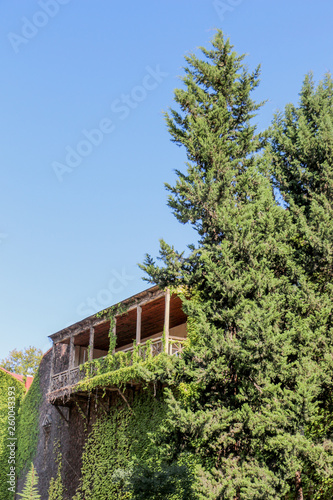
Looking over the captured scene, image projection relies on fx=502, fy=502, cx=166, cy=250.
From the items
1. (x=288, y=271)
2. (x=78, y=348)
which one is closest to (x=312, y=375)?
(x=288, y=271)

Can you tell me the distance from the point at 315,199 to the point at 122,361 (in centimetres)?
824

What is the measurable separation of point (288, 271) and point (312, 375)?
2792mm

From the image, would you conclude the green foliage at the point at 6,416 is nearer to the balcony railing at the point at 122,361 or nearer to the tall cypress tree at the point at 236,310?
the balcony railing at the point at 122,361

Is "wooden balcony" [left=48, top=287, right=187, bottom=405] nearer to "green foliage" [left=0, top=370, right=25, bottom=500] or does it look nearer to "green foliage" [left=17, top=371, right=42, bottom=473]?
"green foliage" [left=17, top=371, right=42, bottom=473]

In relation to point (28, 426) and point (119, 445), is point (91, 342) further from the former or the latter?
point (28, 426)

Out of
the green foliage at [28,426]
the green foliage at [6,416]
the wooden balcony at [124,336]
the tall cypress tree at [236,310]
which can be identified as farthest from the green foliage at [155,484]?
the green foliage at [6,416]

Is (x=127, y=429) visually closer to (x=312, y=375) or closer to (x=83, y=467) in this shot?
(x=83, y=467)

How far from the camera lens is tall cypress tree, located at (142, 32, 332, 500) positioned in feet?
33.0

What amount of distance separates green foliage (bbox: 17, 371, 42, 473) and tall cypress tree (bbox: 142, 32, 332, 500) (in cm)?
1452

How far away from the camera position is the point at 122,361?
16859mm

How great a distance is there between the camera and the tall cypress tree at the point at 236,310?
1006cm

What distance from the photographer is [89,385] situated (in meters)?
17.8

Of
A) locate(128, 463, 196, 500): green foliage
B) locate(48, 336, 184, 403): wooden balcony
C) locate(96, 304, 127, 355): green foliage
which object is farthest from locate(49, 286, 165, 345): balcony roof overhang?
locate(128, 463, 196, 500): green foliage

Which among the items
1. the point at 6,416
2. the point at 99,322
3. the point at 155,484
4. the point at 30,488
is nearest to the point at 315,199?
the point at 155,484
